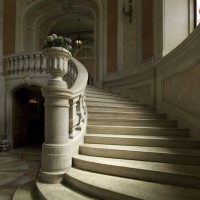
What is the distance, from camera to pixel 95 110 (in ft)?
14.1

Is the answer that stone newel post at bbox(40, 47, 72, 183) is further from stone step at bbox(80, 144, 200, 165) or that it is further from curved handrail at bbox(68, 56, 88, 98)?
stone step at bbox(80, 144, 200, 165)

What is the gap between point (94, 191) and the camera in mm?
2133

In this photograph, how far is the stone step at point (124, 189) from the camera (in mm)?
1895

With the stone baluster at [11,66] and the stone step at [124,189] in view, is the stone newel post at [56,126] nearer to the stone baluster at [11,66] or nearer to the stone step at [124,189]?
the stone step at [124,189]

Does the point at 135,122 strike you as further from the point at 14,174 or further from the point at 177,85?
the point at 14,174

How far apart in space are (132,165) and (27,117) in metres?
6.93

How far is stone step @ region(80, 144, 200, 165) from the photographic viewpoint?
8.21ft

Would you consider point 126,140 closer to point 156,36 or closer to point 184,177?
point 184,177

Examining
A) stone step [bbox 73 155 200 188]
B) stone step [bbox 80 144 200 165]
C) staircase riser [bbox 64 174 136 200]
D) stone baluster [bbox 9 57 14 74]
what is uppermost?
stone baluster [bbox 9 57 14 74]

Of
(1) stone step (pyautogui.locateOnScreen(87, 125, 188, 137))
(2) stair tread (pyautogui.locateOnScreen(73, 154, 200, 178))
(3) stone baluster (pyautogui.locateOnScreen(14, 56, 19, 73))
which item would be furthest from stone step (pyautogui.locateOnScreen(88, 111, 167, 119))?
(3) stone baluster (pyautogui.locateOnScreen(14, 56, 19, 73))

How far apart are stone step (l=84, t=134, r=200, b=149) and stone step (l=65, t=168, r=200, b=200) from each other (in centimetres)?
75

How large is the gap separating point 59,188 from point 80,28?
37.7 feet

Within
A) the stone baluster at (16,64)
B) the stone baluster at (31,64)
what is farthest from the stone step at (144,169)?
the stone baluster at (16,64)

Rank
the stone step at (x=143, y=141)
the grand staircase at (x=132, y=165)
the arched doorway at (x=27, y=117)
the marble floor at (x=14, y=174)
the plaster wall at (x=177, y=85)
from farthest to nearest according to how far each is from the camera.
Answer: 1. the arched doorway at (x=27, y=117)
2. the plaster wall at (x=177, y=85)
3. the marble floor at (x=14, y=174)
4. the stone step at (x=143, y=141)
5. the grand staircase at (x=132, y=165)
